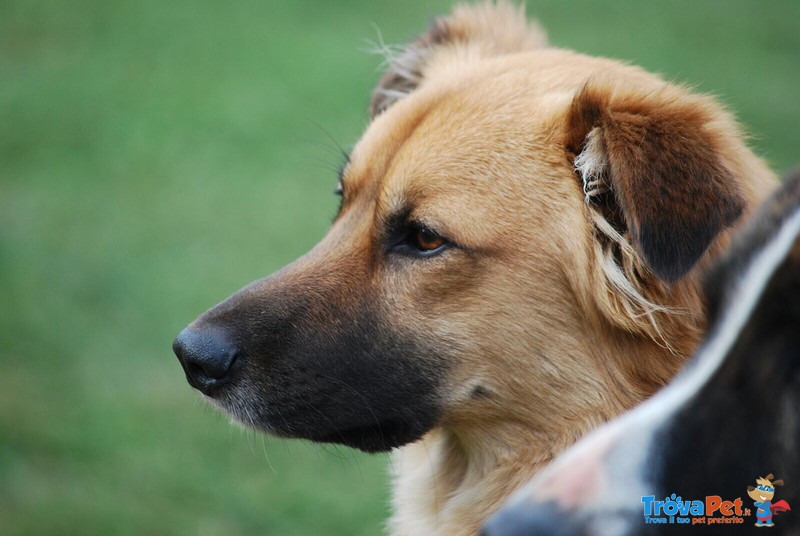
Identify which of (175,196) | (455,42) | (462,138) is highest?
(455,42)

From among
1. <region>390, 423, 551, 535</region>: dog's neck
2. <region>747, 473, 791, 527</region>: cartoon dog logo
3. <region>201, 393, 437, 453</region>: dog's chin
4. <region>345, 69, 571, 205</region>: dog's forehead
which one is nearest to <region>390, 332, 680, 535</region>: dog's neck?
<region>390, 423, 551, 535</region>: dog's neck

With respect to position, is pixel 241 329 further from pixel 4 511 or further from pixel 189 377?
pixel 4 511

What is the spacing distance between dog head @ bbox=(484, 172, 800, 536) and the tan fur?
0.74 m

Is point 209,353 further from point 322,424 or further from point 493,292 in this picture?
point 493,292

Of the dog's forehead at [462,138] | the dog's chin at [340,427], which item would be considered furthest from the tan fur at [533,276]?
the dog's chin at [340,427]

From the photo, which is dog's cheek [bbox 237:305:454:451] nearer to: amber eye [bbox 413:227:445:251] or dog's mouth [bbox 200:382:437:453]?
dog's mouth [bbox 200:382:437:453]

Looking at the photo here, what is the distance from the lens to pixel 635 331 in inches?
126

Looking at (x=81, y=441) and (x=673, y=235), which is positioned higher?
(x=673, y=235)

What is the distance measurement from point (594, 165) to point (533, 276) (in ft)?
1.51

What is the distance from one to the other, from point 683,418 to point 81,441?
5057 millimetres

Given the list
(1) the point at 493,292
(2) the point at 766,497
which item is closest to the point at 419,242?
(1) the point at 493,292

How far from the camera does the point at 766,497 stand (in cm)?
225

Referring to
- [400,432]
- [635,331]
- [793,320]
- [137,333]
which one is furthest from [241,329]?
[137,333]

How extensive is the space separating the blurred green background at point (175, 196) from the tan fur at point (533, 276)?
93 cm
